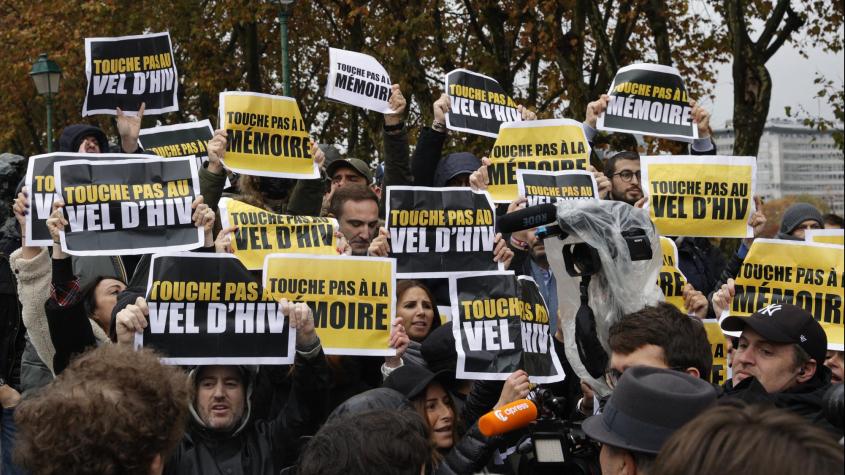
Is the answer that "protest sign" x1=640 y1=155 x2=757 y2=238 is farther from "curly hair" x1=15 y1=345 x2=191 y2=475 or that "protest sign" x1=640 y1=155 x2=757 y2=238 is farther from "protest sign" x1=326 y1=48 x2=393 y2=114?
"curly hair" x1=15 y1=345 x2=191 y2=475

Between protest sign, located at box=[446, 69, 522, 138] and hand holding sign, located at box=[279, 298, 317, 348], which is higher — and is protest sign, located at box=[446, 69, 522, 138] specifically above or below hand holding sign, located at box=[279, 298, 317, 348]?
above

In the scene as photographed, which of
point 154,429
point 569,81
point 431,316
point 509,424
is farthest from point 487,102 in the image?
point 569,81

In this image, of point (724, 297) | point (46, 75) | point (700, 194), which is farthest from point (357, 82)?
point (46, 75)

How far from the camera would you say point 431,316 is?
19.1 ft

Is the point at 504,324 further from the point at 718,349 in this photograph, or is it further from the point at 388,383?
the point at 718,349

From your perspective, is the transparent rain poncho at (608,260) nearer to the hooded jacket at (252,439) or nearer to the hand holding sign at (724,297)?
the hooded jacket at (252,439)

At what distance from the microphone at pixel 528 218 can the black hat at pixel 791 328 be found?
0.92 m

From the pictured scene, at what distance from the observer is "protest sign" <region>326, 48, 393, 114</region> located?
7.00 meters

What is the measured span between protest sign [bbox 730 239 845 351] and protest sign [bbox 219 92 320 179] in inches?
97.2

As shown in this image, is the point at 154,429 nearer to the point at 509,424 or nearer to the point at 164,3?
the point at 509,424

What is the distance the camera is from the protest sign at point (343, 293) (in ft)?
17.9

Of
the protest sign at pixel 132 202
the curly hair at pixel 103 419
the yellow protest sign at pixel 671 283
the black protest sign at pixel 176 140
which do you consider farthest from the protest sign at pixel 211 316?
the black protest sign at pixel 176 140

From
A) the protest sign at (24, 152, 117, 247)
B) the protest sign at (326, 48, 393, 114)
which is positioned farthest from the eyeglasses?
the protest sign at (24, 152, 117, 247)

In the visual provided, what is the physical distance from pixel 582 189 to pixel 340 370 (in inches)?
74.7
